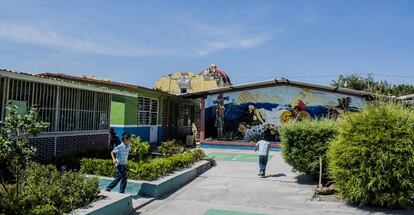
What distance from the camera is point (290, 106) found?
943 inches

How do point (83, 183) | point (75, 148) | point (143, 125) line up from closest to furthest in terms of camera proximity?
point (83, 183), point (75, 148), point (143, 125)

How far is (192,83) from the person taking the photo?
47.4 metres

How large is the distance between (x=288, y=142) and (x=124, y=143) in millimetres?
5417

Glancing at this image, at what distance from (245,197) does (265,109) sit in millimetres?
13905

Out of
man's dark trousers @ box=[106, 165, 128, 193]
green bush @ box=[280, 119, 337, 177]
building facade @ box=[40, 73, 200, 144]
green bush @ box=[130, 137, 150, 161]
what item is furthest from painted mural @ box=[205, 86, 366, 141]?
Answer: man's dark trousers @ box=[106, 165, 128, 193]

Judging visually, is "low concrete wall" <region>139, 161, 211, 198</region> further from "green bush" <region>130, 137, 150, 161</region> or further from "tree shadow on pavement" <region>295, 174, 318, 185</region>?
"tree shadow on pavement" <region>295, 174, 318, 185</region>

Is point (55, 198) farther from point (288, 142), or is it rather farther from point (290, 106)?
point (290, 106)

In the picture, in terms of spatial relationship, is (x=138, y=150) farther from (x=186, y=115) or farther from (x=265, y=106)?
(x=186, y=115)

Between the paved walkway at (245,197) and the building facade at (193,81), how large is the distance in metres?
31.5

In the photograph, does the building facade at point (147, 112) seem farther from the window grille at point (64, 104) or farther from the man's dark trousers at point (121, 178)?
the man's dark trousers at point (121, 178)

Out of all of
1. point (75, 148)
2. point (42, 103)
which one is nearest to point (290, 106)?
point (75, 148)

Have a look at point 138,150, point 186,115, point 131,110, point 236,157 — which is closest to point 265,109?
point 236,157

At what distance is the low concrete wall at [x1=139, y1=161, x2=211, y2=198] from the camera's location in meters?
10.2

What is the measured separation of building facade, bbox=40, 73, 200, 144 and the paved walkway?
552 centimetres
